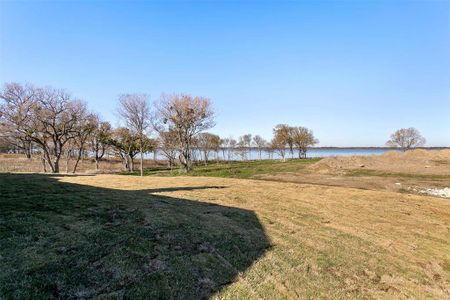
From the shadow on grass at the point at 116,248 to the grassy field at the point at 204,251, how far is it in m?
0.02

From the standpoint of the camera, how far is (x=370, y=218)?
27.8 ft

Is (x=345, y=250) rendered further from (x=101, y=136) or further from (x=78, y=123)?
(x=101, y=136)

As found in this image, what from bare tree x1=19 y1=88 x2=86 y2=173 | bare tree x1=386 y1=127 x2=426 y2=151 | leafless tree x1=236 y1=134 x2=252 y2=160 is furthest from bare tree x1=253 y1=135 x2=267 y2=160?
bare tree x1=19 y1=88 x2=86 y2=173

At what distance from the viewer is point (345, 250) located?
18.4 feet

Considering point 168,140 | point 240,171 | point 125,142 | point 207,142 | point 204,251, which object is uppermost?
point 207,142

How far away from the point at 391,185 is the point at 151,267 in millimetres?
16715

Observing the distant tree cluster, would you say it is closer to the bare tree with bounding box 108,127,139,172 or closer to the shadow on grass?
the bare tree with bounding box 108,127,139,172

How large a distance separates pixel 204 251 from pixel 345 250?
118 inches

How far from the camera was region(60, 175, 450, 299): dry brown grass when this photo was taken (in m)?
4.03

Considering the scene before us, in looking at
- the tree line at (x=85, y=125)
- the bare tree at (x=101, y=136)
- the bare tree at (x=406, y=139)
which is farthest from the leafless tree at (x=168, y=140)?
the bare tree at (x=406, y=139)

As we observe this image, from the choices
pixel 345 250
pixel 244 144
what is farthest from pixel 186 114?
pixel 244 144

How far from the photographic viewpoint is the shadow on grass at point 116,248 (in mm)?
3213

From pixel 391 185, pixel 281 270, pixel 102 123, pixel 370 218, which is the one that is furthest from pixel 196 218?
pixel 102 123

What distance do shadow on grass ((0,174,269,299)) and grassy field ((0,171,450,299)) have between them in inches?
0.7
